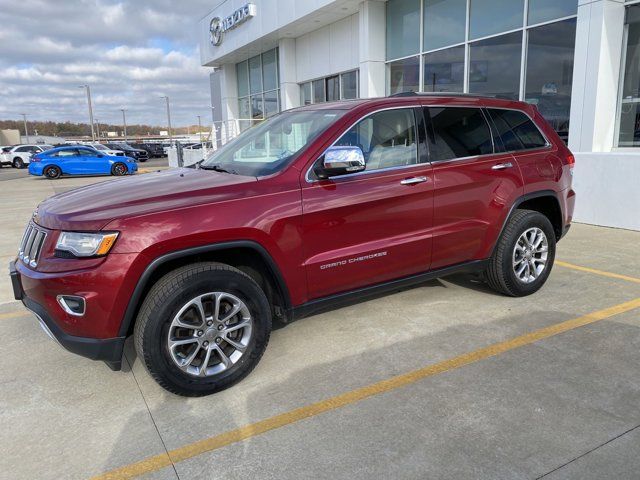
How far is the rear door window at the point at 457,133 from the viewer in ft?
13.6

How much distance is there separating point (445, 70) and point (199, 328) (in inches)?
Answer: 414

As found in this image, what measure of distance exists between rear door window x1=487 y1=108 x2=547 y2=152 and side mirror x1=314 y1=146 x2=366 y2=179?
1782 mm

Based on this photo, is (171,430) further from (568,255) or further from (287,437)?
(568,255)

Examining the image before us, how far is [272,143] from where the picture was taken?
4098 mm

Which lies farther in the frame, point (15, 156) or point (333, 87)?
point (15, 156)

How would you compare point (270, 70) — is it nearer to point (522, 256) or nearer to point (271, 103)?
point (271, 103)

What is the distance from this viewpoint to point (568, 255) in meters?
6.42

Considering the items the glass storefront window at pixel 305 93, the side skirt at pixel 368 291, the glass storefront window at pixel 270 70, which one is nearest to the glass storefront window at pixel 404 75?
the glass storefront window at pixel 305 93

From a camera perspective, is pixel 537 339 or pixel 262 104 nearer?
pixel 537 339

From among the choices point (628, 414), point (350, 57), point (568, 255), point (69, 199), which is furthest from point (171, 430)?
point (350, 57)

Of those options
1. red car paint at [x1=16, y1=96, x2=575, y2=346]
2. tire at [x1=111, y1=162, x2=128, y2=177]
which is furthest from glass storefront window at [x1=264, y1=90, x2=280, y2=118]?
red car paint at [x1=16, y1=96, x2=575, y2=346]

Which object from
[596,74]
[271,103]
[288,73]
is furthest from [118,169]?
[596,74]

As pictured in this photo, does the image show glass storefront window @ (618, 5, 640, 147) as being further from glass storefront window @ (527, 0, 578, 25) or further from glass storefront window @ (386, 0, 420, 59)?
glass storefront window @ (386, 0, 420, 59)

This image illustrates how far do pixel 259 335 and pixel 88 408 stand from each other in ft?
3.74
